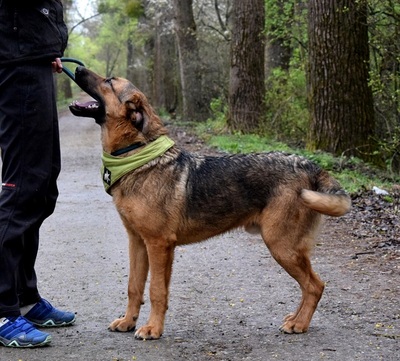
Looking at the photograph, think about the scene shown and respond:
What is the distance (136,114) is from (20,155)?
34.9 inches

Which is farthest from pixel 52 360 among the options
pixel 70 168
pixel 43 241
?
pixel 70 168

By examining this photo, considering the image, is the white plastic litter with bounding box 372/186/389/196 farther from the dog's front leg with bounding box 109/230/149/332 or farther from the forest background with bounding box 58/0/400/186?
the dog's front leg with bounding box 109/230/149/332

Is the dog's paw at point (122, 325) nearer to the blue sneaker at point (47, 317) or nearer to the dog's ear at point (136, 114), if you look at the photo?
the blue sneaker at point (47, 317)

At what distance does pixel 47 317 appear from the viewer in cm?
548

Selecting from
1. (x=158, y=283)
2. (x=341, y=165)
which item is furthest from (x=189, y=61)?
(x=158, y=283)

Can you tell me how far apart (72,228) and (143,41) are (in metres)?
30.1

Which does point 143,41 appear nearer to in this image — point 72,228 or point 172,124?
point 172,124

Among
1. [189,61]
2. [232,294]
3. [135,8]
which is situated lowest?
[232,294]

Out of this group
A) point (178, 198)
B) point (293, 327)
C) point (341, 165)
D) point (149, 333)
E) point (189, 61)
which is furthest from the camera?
point (189, 61)

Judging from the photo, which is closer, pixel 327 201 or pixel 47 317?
pixel 327 201

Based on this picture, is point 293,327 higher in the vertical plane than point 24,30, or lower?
lower

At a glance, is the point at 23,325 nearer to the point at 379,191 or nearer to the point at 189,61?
the point at 379,191

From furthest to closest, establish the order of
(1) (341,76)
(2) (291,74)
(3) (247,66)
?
1. (2) (291,74)
2. (3) (247,66)
3. (1) (341,76)

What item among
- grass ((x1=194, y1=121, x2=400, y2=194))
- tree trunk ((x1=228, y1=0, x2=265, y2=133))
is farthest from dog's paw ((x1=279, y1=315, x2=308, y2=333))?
tree trunk ((x1=228, y1=0, x2=265, y2=133))
